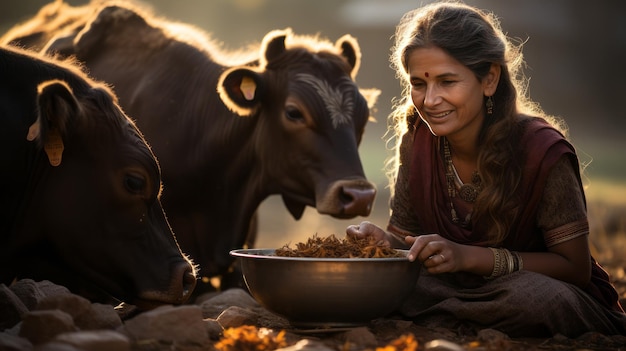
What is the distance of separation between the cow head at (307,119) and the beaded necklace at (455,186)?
3.45 ft

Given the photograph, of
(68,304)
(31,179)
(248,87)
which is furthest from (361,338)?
(248,87)

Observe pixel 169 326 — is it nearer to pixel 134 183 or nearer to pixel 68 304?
pixel 68 304

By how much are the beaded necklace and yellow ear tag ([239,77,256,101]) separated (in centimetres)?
171

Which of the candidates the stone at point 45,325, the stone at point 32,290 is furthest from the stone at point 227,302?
the stone at point 45,325

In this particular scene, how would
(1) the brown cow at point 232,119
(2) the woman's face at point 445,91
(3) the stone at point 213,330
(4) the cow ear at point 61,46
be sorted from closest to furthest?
1. (3) the stone at point 213,330
2. (2) the woman's face at point 445,91
3. (1) the brown cow at point 232,119
4. (4) the cow ear at point 61,46

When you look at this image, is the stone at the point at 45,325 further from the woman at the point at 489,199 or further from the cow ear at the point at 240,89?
the cow ear at the point at 240,89

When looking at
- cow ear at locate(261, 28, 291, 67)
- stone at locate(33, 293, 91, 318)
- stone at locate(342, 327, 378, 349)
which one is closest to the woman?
stone at locate(342, 327, 378, 349)

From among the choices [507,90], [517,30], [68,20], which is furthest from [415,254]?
[517,30]

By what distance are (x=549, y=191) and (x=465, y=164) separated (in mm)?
485

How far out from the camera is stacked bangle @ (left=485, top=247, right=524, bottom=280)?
4.04 metres

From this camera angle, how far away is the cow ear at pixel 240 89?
5.79 m

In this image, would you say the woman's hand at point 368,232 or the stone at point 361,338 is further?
the woman's hand at point 368,232

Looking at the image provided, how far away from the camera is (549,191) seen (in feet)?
13.5

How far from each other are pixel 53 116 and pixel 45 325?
0.98m
